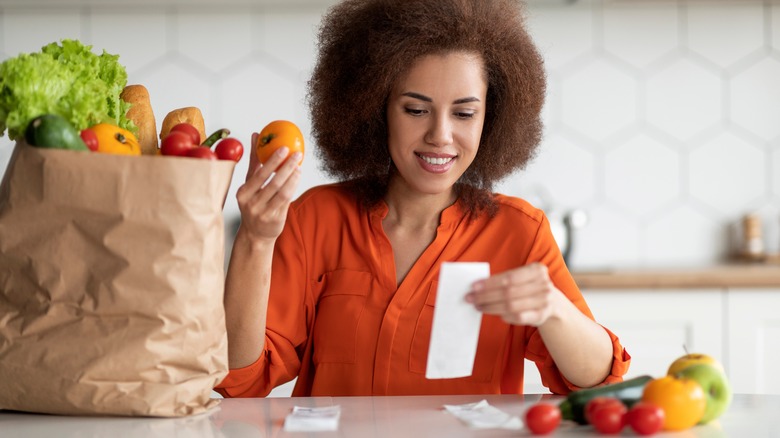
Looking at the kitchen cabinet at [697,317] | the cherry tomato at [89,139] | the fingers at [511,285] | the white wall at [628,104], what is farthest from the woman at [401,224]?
the white wall at [628,104]

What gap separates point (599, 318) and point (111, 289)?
5.71 ft

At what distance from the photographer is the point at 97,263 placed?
107 centimetres

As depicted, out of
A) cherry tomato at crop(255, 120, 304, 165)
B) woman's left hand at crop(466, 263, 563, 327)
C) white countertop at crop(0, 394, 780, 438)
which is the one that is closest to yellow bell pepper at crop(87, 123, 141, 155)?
cherry tomato at crop(255, 120, 304, 165)

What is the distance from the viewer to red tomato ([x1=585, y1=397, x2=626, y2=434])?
3.38ft

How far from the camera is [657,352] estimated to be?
2504 mm

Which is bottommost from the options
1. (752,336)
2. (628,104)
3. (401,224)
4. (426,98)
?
(752,336)

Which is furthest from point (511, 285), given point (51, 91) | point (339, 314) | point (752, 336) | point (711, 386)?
point (752, 336)

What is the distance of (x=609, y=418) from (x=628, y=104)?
2.18 m

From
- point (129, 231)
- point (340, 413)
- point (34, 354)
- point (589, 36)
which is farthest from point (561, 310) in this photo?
point (589, 36)

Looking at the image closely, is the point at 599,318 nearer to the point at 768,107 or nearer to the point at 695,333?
the point at 695,333

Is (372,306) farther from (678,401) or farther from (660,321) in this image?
(660,321)

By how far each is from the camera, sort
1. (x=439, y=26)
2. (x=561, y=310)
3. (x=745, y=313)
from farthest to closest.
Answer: (x=745, y=313)
(x=439, y=26)
(x=561, y=310)

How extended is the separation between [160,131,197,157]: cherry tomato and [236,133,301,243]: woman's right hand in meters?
0.14

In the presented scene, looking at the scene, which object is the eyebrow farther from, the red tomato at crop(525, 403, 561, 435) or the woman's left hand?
the red tomato at crop(525, 403, 561, 435)
